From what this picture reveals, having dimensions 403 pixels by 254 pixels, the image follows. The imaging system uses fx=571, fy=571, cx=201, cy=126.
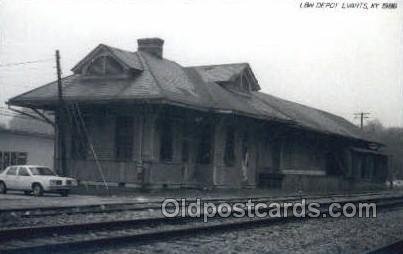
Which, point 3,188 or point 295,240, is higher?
point 295,240

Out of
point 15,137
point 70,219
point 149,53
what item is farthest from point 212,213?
point 15,137

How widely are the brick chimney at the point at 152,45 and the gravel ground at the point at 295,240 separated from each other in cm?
1919


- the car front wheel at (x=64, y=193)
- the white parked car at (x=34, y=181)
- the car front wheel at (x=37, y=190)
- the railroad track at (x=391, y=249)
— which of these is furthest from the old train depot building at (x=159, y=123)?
the railroad track at (x=391, y=249)

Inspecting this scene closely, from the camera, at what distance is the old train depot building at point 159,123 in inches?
940

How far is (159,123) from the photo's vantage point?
24453 millimetres

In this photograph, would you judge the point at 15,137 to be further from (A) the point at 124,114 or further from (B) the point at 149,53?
(A) the point at 124,114

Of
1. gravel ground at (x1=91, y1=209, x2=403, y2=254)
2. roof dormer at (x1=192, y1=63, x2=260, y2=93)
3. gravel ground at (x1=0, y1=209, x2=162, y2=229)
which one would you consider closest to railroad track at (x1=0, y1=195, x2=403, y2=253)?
gravel ground at (x1=91, y1=209, x2=403, y2=254)

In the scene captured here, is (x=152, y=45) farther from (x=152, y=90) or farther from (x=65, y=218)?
(x=65, y=218)

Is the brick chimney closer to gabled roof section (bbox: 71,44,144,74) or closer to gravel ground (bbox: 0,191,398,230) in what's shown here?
gabled roof section (bbox: 71,44,144,74)

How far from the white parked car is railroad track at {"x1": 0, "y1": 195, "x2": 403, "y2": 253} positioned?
10.1m

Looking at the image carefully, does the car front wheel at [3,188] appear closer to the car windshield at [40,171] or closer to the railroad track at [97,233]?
the car windshield at [40,171]

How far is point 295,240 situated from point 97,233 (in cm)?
346

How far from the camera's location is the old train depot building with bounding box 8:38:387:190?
23875mm
